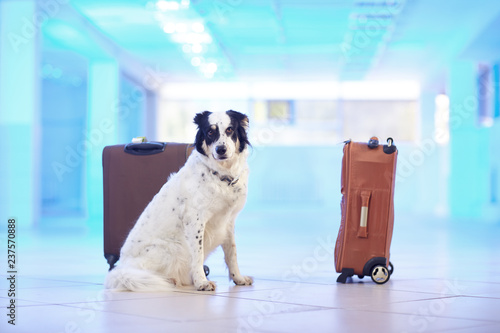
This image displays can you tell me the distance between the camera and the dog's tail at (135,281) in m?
2.57

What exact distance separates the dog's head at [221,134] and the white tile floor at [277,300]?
0.62 metres

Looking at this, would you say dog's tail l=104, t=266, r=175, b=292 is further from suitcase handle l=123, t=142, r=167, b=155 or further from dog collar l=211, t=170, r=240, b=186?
suitcase handle l=123, t=142, r=167, b=155

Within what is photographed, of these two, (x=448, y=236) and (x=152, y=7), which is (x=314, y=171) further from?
(x=448, y=236)

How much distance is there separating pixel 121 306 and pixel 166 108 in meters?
14.3

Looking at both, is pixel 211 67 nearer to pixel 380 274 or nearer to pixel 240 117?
pixel 240 117

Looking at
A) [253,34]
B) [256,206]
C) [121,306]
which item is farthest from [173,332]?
[256,206]

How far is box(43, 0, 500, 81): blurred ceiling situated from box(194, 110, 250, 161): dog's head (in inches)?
219

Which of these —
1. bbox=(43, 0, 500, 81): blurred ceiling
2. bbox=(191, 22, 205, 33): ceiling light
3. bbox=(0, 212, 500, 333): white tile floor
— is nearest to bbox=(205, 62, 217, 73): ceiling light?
bbox=(43, 0, 500, 81): blurred ceiling

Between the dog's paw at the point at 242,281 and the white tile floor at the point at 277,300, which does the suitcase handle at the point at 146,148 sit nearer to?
the white tile floor at the point at 277,300

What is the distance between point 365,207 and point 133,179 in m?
1.28

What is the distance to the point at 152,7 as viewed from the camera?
856 centimetres

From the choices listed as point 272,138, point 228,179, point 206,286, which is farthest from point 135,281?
point 272,138

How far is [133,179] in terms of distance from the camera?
10.8 feet

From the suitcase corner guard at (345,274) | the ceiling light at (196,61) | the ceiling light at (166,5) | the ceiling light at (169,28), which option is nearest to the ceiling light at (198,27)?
the ceiling light at (169,28)
